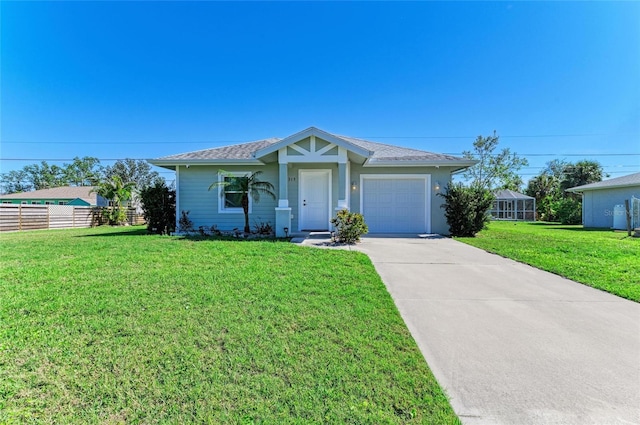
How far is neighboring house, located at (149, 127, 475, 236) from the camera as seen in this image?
11117mm

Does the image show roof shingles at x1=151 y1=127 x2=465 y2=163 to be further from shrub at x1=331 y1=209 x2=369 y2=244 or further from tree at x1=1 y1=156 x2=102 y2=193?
tree at x1=1 y1=156 x2=102 y2=193

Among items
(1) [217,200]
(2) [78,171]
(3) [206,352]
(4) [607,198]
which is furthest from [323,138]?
(2) [78,171]

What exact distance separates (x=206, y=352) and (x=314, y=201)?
29.3ft

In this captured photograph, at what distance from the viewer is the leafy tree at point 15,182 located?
50.8 metres

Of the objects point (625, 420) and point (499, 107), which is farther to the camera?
point (499, 107)

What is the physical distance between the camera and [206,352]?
2.56m

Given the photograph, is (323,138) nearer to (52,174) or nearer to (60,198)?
(60,198)

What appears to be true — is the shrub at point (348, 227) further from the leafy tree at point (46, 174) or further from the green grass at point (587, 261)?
the leafy tree at point (46, 174)

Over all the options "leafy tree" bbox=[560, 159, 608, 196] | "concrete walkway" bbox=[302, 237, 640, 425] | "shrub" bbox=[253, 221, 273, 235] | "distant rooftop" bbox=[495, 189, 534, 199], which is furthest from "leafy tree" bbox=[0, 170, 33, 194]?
"leafy tree" bbox=[560, 159, 608, 196]

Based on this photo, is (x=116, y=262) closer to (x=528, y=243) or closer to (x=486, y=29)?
(x=528, y=243)

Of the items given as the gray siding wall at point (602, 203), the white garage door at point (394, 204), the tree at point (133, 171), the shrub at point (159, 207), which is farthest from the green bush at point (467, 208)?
the tree at point (133, 171)

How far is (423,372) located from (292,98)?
18.0 meters

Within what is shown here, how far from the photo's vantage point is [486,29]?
11180mm

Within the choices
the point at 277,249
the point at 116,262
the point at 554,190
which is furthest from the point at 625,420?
the point at 554,190
